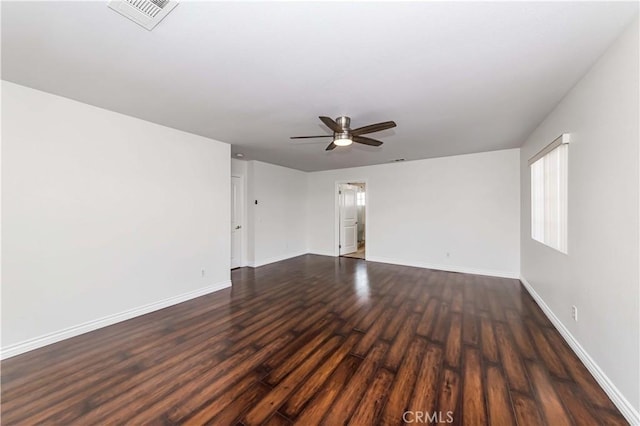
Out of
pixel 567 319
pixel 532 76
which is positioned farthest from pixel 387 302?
pixel 532 76

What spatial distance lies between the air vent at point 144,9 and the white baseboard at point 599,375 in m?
3.64

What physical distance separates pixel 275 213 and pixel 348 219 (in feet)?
7.34

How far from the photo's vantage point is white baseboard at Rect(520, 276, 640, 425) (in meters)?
1.50

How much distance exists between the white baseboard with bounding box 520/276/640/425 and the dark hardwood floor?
46 mm

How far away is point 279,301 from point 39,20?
3.39 metres

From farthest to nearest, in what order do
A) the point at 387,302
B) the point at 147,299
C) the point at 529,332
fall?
1. the point at 387,302
2. the point at 147,299
3. the point at 529,332

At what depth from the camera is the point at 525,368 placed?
2.02m

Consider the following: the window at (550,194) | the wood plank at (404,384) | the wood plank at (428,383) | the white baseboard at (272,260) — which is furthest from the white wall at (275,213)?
the window at (550,194)

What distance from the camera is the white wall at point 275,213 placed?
5609mm

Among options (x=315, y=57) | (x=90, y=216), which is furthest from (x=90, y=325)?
(x=315, y=57)

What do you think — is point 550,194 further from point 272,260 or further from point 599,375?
point 272,260

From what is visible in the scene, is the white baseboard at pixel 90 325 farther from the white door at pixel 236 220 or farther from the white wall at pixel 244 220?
the white wall at pixel 244 220

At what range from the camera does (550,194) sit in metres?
2.96

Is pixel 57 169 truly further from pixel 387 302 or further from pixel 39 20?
pixel 387 302
